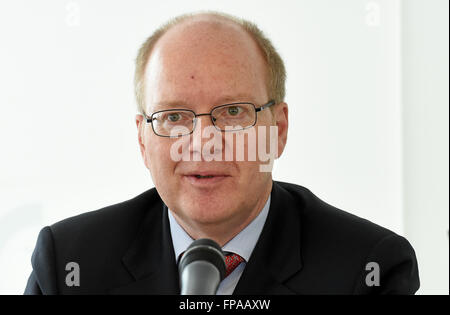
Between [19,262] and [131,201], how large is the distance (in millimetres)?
1705

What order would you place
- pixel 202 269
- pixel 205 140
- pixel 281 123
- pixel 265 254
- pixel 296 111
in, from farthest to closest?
pixel 296 111 → pixel 281 123 → pixel 265 254 → pixel 205 140 → pixel 202 269

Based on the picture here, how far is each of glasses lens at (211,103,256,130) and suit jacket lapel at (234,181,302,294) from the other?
0.95 ft

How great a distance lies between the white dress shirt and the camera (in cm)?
144

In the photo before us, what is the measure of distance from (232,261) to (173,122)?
1.27ft

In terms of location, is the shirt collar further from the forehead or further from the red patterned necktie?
the forehead

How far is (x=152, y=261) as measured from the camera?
1468 mm

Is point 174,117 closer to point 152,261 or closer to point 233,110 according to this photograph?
point 233,110

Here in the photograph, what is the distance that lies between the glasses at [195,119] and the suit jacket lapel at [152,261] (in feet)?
1.00

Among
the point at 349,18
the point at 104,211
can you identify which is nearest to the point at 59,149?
the point at 104,211

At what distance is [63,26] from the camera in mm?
3070

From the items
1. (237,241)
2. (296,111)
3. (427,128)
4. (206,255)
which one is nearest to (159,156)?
(237,241)

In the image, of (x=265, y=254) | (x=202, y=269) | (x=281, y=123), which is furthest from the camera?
(x=281, y=123)

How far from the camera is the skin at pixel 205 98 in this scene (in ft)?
4.39
